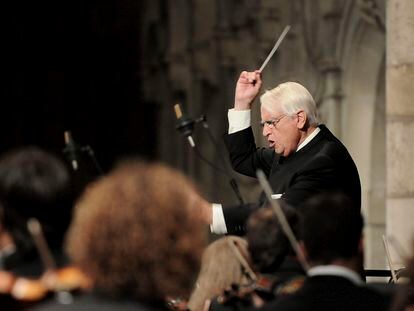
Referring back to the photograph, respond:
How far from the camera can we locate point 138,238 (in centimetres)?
321

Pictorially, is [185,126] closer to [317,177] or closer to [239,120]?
[239,120]

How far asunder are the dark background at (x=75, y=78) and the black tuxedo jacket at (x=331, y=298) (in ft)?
62.1

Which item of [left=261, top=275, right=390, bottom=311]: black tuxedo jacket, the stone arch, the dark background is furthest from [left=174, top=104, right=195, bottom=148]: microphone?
the dark background

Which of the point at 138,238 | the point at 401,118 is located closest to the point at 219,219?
the point at 138,238

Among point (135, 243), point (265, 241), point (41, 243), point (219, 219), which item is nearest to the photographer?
point (135, 243)

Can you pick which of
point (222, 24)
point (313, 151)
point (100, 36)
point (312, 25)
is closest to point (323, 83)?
point (312, 25)

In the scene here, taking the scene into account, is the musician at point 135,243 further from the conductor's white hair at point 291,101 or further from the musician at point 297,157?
the conductor's white hair at point 291,101

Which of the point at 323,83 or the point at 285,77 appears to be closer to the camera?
the point at 323,83

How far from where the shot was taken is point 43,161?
3598mm

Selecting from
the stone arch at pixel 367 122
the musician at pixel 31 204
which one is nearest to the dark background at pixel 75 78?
the stone arch at pixel 367 122

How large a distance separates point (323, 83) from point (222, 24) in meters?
3.99

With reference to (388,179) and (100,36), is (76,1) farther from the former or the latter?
(388,179)

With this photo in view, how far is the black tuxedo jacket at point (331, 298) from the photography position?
12.1 ft

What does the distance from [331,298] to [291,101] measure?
7.40 feet
